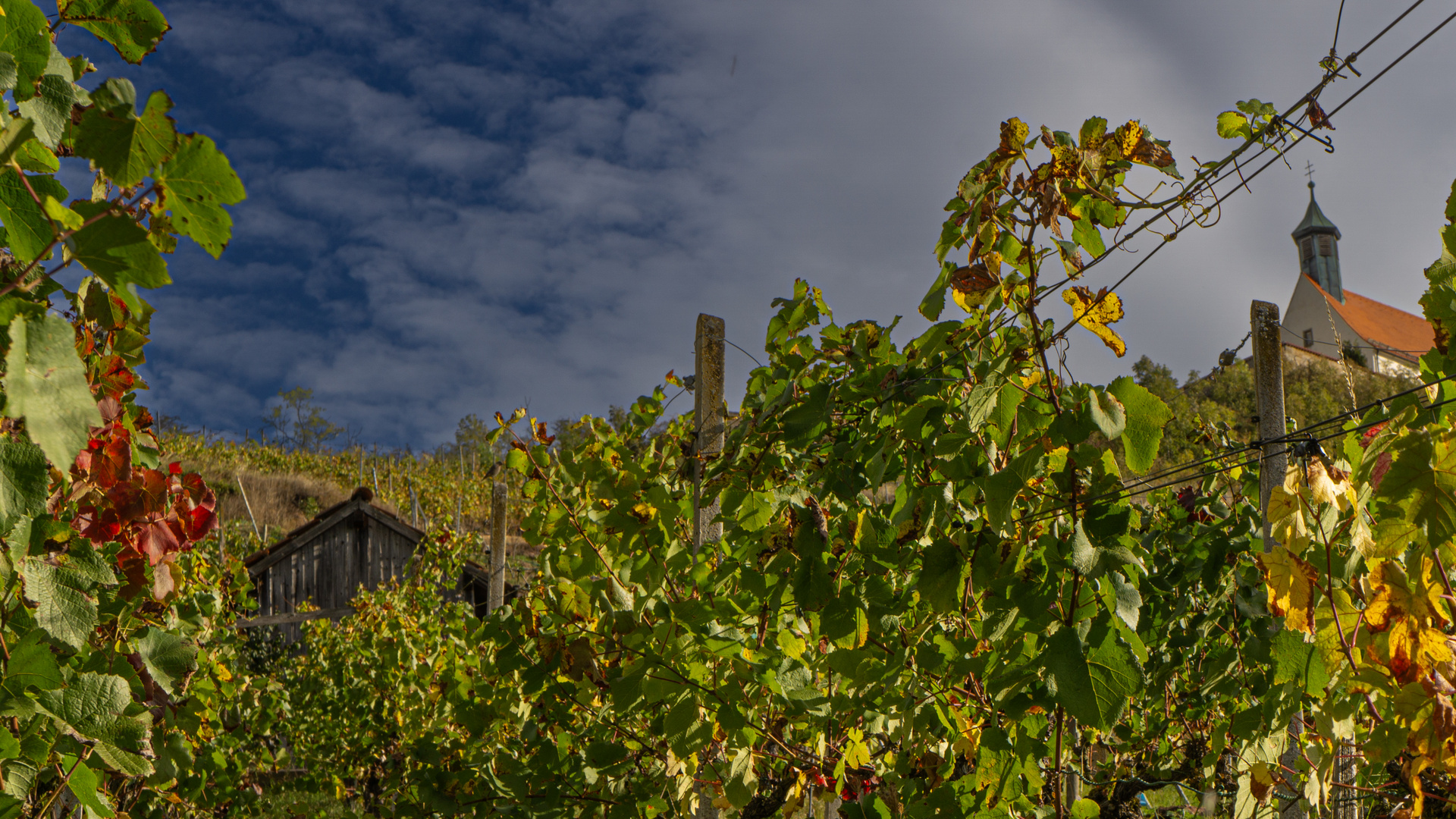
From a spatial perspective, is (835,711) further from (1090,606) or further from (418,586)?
(418,586)

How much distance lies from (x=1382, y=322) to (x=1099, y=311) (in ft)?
180

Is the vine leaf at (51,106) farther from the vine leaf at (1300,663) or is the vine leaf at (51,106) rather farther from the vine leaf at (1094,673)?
the vine leaf at (1300,663)

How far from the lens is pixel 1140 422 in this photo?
49.1 inches

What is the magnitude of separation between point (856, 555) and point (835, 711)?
34 cm

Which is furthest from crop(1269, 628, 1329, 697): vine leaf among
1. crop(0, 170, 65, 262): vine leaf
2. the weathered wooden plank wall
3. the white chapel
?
the white chapel

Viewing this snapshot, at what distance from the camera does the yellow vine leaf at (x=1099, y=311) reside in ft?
4.50

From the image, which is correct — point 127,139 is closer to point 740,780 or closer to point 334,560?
point 740,780

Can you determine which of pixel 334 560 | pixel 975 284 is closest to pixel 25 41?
pixel 975 284

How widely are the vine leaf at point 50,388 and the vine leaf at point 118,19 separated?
61 centimetres

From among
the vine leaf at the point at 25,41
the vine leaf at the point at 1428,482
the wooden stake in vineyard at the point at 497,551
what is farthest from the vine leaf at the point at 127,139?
the wooden stake in vineyard at the point at 497,551

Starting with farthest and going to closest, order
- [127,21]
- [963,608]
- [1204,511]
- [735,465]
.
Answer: [1204,511], [735,465], [963,608], [127,21]

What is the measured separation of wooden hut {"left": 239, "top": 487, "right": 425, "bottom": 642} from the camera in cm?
1149

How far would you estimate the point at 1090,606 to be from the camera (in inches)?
50.3

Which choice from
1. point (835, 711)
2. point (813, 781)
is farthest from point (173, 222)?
point (813, 781)
